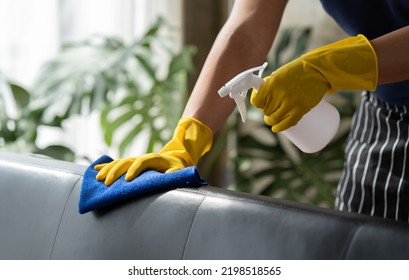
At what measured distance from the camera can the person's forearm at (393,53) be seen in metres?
1.29

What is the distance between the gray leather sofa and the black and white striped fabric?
0.50 m

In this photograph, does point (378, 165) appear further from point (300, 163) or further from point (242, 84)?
point (300, 163)

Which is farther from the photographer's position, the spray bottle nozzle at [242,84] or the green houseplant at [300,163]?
the green houseplant at [300,163]

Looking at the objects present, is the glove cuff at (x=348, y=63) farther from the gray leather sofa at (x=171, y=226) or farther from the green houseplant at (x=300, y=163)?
the green houseplant at (x=300, y=163)

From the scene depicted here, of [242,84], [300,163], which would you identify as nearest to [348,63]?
[242,84]

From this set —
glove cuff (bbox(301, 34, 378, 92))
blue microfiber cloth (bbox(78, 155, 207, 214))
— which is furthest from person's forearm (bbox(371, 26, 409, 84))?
blue microfiber cloth (bbox(78, 155, 207, 214))

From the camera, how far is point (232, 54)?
1.63 metres

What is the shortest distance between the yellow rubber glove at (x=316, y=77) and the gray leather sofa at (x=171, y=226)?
148 millimetres

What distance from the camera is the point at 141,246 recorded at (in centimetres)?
137

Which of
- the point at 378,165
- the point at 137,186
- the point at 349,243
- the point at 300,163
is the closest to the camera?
the point at 349,243

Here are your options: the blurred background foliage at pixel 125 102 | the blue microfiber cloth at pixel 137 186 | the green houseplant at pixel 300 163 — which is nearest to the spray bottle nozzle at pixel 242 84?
the blue microfiber cloth at pixel 137 186

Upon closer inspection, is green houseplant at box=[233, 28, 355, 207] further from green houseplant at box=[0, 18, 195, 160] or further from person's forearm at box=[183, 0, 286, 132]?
person's forearm at box=[183, 0, 286, 132]

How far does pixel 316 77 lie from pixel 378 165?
0.52m

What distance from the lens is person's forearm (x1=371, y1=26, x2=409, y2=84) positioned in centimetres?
129
